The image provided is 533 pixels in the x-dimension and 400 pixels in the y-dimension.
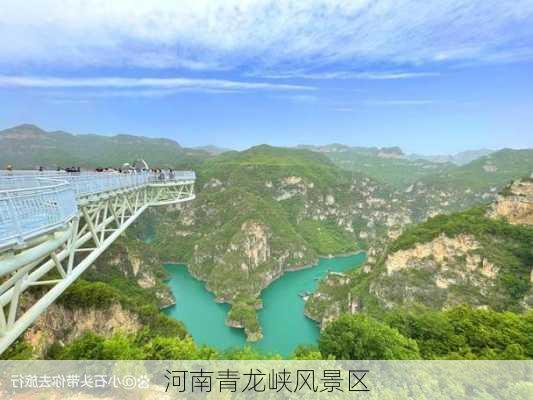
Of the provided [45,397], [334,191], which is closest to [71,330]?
[45,397]

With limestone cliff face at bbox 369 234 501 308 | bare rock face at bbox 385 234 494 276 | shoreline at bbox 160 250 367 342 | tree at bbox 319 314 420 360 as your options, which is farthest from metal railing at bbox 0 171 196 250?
shoreline at bbox 160 250 367 342

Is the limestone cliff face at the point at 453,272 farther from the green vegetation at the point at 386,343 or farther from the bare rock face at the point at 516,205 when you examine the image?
the green vegetation at the point at 386,343

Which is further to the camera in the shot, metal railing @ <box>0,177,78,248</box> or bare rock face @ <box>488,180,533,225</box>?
bare rock face @ <box>488,180,533,225</box>

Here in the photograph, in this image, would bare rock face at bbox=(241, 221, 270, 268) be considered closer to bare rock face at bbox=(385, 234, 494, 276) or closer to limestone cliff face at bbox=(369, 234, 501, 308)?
limestone cliff face at bbox=(369, 234, 501, 308)

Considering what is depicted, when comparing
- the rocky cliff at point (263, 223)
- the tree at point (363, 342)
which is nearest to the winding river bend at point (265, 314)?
the rocky cliff at point (263, 223)

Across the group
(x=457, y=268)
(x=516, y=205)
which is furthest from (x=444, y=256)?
(x=516, y=205)

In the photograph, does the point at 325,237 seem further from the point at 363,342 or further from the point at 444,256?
the point at 363,342
